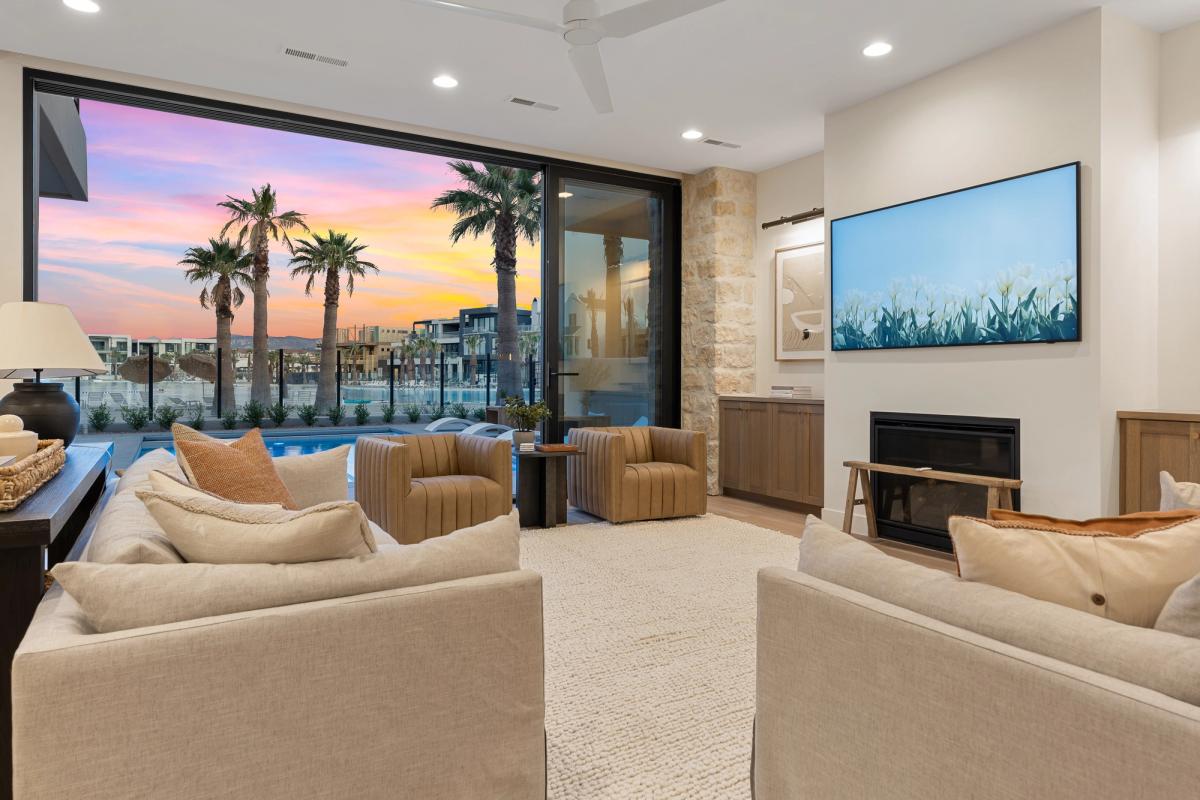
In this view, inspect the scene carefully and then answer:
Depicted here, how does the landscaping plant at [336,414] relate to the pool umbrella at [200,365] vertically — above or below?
below

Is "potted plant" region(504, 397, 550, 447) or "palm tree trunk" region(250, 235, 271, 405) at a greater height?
"palm tree trunk" region(250, 235, 271, 405)

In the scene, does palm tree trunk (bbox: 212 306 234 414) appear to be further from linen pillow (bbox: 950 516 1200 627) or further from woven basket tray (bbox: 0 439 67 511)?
linen pillow (bbox: 950 516 1200 627)

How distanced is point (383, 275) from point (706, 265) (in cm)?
450

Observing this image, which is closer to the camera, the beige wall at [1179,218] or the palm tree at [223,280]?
the beige wall at [1179,218]

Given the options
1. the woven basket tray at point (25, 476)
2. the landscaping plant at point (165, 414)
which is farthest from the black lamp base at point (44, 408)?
the landscaping plant at point (165, 414)

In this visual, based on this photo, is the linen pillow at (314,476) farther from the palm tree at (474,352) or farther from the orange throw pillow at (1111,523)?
the palm tree at (474,352)

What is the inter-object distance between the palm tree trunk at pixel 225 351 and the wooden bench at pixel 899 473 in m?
6.96

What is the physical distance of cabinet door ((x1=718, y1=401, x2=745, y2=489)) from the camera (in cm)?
593

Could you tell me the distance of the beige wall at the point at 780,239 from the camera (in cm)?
570

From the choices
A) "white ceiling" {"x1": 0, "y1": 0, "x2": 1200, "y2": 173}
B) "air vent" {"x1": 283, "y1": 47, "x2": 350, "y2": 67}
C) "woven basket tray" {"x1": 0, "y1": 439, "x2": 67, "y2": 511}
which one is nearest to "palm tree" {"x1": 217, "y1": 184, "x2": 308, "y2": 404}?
"white ceiling" {"x1": 0, "y1": 0, "x2": 1200, "y2": 173}

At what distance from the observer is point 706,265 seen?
6.11m

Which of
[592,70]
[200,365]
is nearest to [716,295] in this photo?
[592,70]

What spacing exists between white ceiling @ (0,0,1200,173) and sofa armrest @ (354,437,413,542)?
2203 mm

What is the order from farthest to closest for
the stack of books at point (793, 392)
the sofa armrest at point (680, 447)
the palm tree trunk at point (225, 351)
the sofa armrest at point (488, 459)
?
the palm tree trunk at point (225, 351), the stack of books at point (793, 392), the sofa armrest at point (680, 447), the sofa armrest at point (488, 459)
